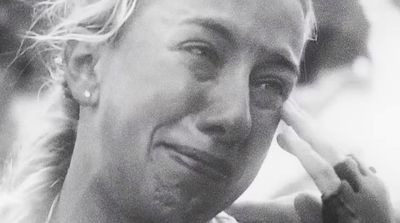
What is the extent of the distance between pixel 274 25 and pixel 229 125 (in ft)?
0.34

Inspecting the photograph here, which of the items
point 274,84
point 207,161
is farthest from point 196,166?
point 274,84

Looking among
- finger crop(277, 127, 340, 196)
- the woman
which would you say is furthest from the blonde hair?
finger crop(277, 127, 340, 196)

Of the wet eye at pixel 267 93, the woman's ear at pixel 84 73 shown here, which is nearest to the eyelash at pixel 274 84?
the wet eye at pixel 267 93

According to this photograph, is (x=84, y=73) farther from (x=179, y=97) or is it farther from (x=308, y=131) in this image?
(x=308, y=131)

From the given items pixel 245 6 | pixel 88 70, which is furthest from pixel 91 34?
pixel 245 6

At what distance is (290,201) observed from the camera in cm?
62

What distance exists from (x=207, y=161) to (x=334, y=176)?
13cm

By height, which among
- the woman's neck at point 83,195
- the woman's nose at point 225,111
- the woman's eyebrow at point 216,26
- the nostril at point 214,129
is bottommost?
the woman's neck at point 83,195

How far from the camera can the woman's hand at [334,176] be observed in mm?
582

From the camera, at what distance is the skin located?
1.82 ft

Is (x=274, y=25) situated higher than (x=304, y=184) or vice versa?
(x=274, y=25)

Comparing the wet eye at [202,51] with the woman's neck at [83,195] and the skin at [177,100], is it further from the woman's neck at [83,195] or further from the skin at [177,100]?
the woman's neck at [83,195]

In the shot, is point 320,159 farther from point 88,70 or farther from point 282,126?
point 88,70

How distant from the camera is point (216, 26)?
1.82ft
